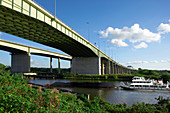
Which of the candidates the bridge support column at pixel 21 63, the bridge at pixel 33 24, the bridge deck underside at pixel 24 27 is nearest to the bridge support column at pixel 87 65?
the bridge at pixel 33 24

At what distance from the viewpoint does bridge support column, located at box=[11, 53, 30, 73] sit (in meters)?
92.6

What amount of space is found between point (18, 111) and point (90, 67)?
85.0 metres

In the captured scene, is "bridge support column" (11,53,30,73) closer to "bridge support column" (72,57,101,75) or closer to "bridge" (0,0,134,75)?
"bridge support column" (72,57,101,75)

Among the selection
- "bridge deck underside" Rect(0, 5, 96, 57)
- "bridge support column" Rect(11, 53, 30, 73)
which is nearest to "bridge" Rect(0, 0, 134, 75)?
"bridge deck underside" Rect(0, 5, 96, 57)

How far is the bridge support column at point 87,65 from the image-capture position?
8931cm

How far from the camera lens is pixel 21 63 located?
94688mm

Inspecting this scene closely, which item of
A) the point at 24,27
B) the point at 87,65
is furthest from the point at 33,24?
the point at 87,65

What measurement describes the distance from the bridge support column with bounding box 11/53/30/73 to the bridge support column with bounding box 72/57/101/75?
33280mm

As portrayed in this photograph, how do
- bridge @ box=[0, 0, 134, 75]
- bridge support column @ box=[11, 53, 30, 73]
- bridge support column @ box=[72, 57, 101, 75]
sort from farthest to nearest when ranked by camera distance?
bridge support column @ box=[11, 53, 30, 73]
bridge support column @ box=[72, 57, 101, 75]
bridge @ box=[0, 0, 134, 75]

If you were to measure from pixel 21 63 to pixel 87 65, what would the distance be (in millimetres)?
47640

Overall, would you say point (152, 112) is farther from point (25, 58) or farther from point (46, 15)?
point (25, 58)

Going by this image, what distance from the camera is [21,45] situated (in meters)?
86.3

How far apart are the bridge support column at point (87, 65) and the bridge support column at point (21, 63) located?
1310 inches

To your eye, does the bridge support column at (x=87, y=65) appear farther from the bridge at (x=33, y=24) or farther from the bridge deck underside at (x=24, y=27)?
the bridge deck underside at (x=24, y=27)
